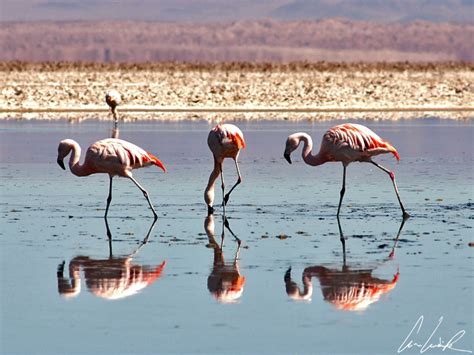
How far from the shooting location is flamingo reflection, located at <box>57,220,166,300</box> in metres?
8.73

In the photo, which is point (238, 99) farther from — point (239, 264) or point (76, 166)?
point (239, 264)

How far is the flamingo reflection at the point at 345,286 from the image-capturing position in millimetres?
8312

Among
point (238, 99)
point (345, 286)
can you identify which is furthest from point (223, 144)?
point (238, 99)

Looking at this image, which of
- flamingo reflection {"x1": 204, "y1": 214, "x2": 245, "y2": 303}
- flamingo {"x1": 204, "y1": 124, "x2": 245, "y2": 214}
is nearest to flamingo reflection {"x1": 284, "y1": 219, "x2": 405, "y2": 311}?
flamingo reflection {"x1": 204, "y1": 214, "x2": 245, "y2": 303}

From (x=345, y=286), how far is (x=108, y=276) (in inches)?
71.3

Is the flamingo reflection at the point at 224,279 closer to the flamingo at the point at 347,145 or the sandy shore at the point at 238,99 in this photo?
the flamingo at the point at 347,145

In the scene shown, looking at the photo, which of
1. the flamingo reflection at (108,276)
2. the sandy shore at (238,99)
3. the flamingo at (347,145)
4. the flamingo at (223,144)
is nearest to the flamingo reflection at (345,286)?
the flamingo reflection at (108,276)

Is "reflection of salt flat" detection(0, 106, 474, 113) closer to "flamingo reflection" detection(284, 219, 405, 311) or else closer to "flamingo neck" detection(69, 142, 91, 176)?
"flamingo neck" detection(69, 142, 91, 176)

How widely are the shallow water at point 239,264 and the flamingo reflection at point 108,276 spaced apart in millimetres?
15

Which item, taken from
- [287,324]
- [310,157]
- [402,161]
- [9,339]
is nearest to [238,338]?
[287,324]

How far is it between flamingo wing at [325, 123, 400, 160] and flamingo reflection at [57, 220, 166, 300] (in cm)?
405

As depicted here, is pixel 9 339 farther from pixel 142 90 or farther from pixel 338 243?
pixel 142 90

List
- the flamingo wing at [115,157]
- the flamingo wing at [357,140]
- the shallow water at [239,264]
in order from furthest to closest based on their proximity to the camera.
A: the flamingo wing at [357,140], the flamingo wing at [115,157], the shallow water at [239,264]

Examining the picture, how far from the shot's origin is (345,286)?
8.84m
